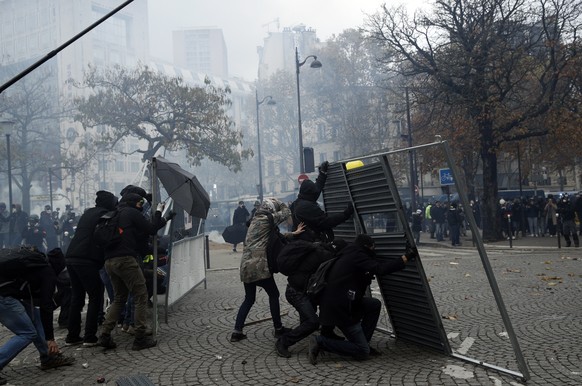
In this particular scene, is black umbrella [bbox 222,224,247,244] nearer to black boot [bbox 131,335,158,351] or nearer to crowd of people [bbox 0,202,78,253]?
crowd of people [bbox 0,202,78,253]

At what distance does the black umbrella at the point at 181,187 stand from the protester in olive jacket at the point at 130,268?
0.85m

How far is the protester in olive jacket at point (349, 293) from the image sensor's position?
237 inches

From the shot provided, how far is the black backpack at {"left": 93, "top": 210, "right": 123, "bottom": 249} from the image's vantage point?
7.00 m

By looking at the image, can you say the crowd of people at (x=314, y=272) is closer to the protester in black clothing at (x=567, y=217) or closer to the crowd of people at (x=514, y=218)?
the protester in black clothing at (x=567, y=217)

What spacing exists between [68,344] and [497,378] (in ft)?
16.3

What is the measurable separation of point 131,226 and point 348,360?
2.84m

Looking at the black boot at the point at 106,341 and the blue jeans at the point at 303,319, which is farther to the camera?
the black boot at the point at 106,341

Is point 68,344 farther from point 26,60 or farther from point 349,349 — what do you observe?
point 26,60

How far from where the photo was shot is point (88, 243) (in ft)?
24.4

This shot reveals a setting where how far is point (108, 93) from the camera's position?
111 feet

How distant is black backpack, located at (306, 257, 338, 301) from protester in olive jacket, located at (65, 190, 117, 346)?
108 inches

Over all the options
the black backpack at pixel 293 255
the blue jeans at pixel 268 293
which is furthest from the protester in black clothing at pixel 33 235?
the black backpack at pixel 293 255

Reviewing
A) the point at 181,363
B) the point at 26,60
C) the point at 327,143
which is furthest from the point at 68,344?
the point at 327,143

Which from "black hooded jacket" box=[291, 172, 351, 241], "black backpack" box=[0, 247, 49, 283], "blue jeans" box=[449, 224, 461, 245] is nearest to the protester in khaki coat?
"black hooded jacket" box=[291, 172, 351, 241]
